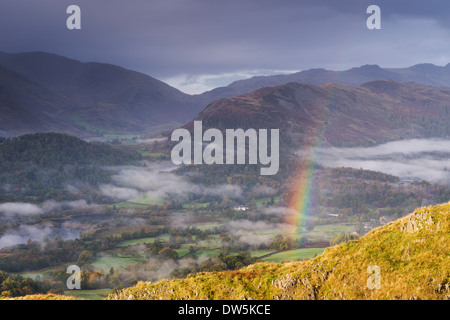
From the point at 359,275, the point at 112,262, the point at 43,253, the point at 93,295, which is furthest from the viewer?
the point at 43,253

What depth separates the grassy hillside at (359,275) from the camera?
70.6ft

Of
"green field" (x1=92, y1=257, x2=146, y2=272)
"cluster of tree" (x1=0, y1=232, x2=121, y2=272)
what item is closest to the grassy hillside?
"green field" (x1=92, y1=257, x2=146, y2=272)

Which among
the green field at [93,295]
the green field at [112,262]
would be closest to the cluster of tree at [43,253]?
the green field at [112,262]

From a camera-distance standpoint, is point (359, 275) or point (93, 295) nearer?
point (359, 275)

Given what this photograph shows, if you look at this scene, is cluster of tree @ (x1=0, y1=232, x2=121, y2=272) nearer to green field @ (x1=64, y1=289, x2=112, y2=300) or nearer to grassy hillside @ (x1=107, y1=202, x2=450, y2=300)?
green field @ (x1=64, y1=289, x2=112, y2=300)

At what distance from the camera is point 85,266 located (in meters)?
150

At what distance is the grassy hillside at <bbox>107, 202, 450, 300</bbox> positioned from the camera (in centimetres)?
2152

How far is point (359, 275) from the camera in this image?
2347cm

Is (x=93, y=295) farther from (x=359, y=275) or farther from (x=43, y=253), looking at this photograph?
(x=43, y=253)

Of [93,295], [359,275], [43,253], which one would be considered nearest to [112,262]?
[43,253]

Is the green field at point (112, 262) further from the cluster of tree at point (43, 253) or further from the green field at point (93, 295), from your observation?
the green field at point (93, 295)
